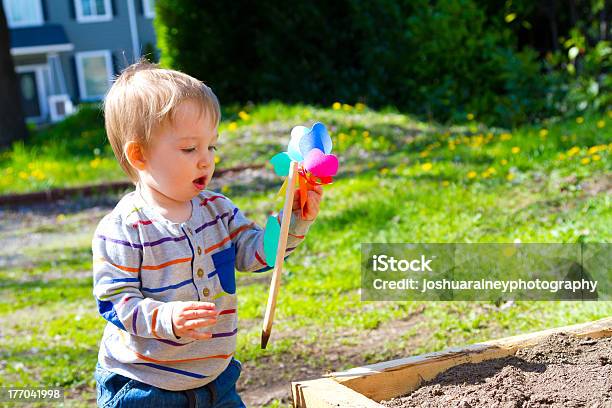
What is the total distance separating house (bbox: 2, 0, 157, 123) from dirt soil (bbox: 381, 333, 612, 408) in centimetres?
2488

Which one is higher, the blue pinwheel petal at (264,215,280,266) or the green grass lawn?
the blue pinwheel petal at (264,215,280,266)

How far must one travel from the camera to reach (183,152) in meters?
2.24

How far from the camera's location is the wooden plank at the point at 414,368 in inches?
90.8

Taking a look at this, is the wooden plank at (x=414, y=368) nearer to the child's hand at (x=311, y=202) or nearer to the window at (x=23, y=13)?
the child's hand at (x=311, y=202)

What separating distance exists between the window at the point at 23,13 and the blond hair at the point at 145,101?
86.8ft

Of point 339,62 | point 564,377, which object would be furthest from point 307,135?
point 339,62

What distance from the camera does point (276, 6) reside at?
11180 mm

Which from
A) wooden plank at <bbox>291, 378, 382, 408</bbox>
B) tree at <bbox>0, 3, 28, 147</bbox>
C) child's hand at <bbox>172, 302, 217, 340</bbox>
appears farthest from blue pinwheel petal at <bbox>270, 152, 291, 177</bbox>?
tree at <bbox>0, 3, 28, 147</bbox>

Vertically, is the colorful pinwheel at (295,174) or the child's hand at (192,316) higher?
the colorful pinwheel at (295,174)

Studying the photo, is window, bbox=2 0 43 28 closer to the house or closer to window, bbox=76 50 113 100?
the house

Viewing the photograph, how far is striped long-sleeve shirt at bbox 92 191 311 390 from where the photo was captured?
2.16 m

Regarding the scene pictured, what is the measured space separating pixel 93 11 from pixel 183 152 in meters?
26.3

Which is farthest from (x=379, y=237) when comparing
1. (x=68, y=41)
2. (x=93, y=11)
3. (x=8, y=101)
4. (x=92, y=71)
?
(x=92, y=71)

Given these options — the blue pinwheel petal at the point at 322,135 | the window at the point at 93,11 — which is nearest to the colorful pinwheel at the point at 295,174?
the blue pinwheel petal at the point at 322,135
